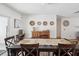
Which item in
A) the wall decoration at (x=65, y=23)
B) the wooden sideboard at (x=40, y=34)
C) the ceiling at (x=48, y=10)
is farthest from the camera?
the wooden sideboard at (x=40, y=34)

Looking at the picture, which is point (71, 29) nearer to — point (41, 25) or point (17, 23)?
point (41, 25)

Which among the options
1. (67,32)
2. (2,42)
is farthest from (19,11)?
(67,32)

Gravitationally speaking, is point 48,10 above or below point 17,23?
above

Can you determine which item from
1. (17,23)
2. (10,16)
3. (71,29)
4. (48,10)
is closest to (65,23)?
(71,29)

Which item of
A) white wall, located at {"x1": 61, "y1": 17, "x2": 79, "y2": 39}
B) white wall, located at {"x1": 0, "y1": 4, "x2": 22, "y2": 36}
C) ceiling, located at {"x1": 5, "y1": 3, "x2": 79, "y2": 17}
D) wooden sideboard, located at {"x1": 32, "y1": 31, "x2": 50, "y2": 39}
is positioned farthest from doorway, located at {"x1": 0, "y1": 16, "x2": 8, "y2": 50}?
white wall, located at {"x1": 61, "y1": 17, "x2": 79, "y2": 39}

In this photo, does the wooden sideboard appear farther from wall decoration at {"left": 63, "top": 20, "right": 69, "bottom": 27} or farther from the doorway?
the doorway

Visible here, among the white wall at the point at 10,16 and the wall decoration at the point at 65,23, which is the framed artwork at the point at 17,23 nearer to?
the white wall at the point at 10,16

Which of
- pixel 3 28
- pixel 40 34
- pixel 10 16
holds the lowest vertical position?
pixel 40 34

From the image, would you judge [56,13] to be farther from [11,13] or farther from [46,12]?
[11,13]

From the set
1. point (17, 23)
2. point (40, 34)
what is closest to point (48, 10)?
point (40, 34)

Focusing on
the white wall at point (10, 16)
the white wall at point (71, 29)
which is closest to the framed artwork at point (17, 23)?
the white wall at point (10, 16)

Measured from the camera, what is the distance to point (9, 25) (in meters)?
1.83

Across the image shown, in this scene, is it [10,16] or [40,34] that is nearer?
[10,16]

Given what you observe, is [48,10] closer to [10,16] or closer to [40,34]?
[40,34]
